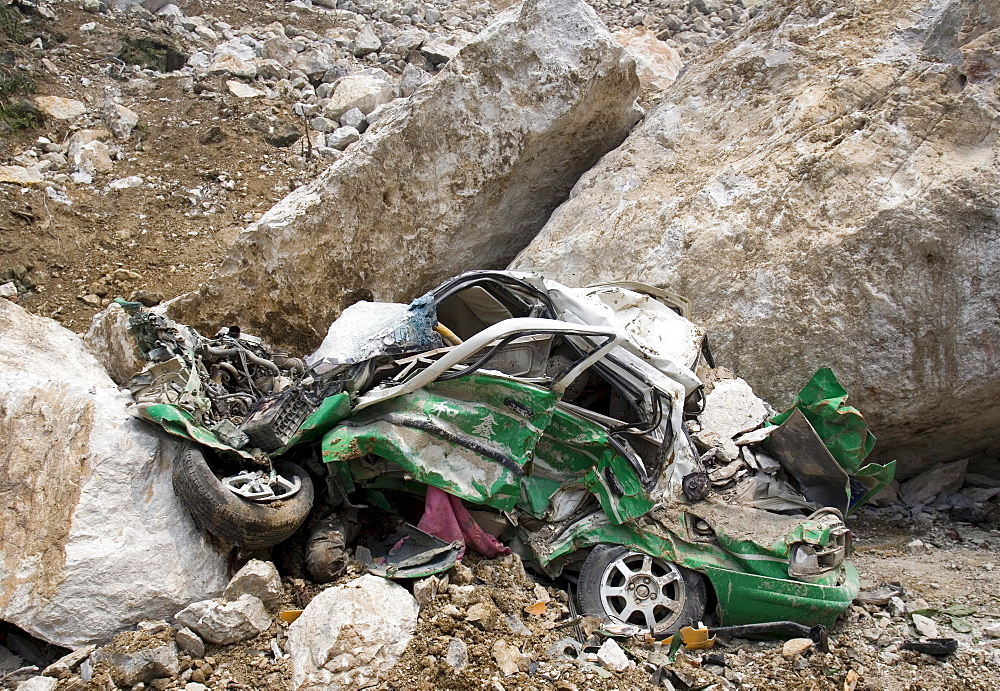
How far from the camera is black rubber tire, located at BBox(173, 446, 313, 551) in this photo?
12.9 ft

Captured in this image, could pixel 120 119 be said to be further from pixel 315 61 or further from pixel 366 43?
pixel 366 43

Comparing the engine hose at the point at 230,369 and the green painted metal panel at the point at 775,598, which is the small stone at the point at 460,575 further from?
the engine hose at the point at 230,369

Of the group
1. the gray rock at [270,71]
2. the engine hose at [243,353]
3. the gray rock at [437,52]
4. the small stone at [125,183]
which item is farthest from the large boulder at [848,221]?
the gray rock at [270,71]

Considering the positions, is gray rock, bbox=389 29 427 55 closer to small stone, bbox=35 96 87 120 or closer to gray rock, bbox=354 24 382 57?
gray rock, bbox=354 24 382 57

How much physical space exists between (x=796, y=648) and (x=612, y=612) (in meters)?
0.90

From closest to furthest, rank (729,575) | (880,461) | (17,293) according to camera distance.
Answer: (729,575) → (880,461) → (17,293)

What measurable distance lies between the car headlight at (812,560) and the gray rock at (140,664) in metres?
2.96

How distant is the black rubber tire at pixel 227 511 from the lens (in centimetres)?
394

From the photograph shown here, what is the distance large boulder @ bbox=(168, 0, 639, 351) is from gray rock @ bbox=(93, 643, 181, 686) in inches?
150

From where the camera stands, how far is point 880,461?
6.07 metres

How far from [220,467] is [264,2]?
510 inches

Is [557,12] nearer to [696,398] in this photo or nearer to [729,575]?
[696,398]


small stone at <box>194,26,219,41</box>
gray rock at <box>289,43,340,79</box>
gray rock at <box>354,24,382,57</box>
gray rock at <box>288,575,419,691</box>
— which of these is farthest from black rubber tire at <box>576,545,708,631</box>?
small stone at <box>194,26,219,41</box>

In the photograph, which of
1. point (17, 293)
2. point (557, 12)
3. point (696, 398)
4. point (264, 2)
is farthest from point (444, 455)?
point (264, 2)
